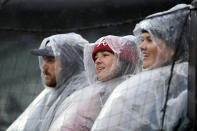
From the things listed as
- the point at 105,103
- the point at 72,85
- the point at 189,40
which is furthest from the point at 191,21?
the point at 72,85

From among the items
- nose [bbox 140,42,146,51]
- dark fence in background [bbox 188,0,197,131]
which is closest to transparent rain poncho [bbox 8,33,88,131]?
nose [bbox 140,42,146,51]

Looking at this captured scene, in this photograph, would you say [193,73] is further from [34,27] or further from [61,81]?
[34,27]

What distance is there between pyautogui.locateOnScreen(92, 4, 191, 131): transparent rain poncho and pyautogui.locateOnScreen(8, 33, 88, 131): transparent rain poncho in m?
1.05

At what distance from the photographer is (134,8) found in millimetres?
5312

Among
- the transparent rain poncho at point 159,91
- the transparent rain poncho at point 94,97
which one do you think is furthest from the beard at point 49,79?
the transparent rain poncho at point 159,91

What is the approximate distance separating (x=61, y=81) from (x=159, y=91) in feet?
5.14

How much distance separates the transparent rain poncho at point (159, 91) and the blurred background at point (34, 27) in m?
1.48

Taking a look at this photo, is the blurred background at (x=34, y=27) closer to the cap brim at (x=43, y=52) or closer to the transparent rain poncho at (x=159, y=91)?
the cap brim at (x=43, y=52)

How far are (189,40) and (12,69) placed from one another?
288 cm

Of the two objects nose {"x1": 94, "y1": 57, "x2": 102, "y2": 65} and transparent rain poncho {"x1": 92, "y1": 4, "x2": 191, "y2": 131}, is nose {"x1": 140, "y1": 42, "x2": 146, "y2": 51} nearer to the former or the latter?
transparent rain poncho {"x1": 92, "y1": 4, "x2": 191, "y2": 131}

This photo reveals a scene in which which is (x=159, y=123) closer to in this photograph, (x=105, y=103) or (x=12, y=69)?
(x=105, y=103)

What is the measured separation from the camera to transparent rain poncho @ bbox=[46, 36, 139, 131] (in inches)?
167

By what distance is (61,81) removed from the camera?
16.1 feet

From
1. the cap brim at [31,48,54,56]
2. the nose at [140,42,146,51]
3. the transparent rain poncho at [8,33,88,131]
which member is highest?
the nose at [140,42,146,51]
